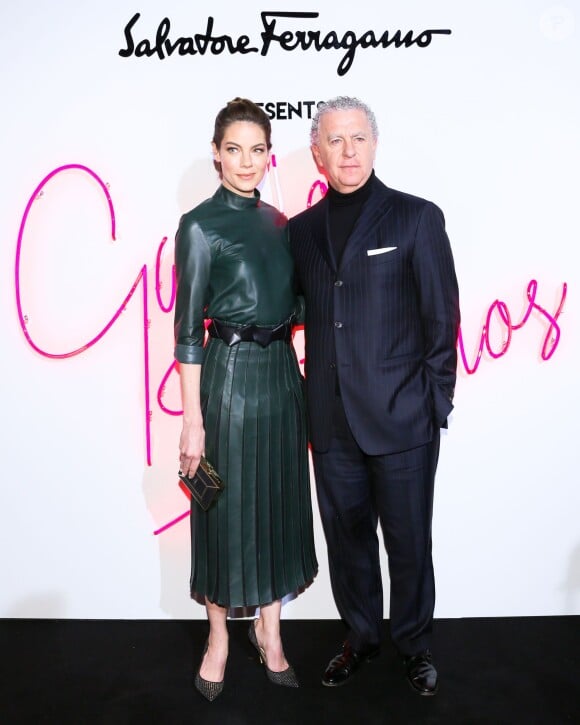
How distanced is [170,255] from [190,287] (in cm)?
61

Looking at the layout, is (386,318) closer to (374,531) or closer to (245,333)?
(245,333)

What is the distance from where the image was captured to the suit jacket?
226 cm

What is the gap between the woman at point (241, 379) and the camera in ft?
7.34

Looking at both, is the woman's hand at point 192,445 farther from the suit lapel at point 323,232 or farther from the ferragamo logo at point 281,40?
the ferragamo logo at point 281,40

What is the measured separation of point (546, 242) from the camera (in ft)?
9.05

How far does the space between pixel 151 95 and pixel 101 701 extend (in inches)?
86.7

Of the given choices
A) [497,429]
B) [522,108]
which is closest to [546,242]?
[522,108]

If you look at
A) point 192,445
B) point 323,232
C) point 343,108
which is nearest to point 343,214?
point 323,232

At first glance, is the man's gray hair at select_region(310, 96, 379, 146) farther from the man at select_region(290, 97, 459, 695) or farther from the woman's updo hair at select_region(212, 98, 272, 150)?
the woman's updo hair at select_region(212, 98, 272, 150)

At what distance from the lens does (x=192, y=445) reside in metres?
2.30

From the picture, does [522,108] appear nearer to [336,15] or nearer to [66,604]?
[336,15]

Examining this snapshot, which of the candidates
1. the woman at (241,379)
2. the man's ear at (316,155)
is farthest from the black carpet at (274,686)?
the man's ear at (316,155)

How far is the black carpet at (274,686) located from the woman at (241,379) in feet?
0.62

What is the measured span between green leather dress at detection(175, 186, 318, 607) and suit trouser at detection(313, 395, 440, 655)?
161mm
